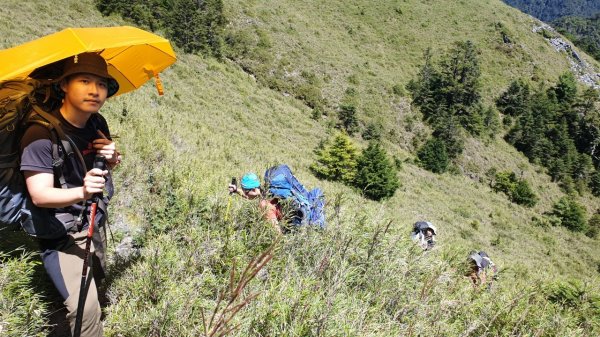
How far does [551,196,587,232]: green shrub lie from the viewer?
3269cm

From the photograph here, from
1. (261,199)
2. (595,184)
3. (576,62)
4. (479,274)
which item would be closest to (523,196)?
(595,184)

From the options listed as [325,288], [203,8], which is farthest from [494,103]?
[325,288]

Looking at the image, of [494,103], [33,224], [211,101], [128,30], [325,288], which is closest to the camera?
[33,224]

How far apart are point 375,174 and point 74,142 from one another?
19.2m

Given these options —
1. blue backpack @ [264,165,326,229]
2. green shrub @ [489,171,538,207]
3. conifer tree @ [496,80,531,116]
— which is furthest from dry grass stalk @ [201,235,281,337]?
conifer tree @ [496,80,531,116]

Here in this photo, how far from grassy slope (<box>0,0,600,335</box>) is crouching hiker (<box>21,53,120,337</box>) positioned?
38 centimetres

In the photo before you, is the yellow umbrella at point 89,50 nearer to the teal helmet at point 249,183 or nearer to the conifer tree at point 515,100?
the teal helmet at point 249,183

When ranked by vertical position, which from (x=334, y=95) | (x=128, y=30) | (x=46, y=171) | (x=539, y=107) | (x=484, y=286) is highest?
(x=128, y=30)

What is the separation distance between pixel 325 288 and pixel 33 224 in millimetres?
1671

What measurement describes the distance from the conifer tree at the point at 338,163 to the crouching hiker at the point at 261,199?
15.6m

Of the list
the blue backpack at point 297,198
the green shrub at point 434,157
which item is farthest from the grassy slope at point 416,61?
Result: the blue backpack at point 297,198

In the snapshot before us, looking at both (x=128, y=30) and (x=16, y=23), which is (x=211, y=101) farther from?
(x=128, y=30)

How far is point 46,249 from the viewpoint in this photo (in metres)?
1.97

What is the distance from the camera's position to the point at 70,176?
77.0 inches
